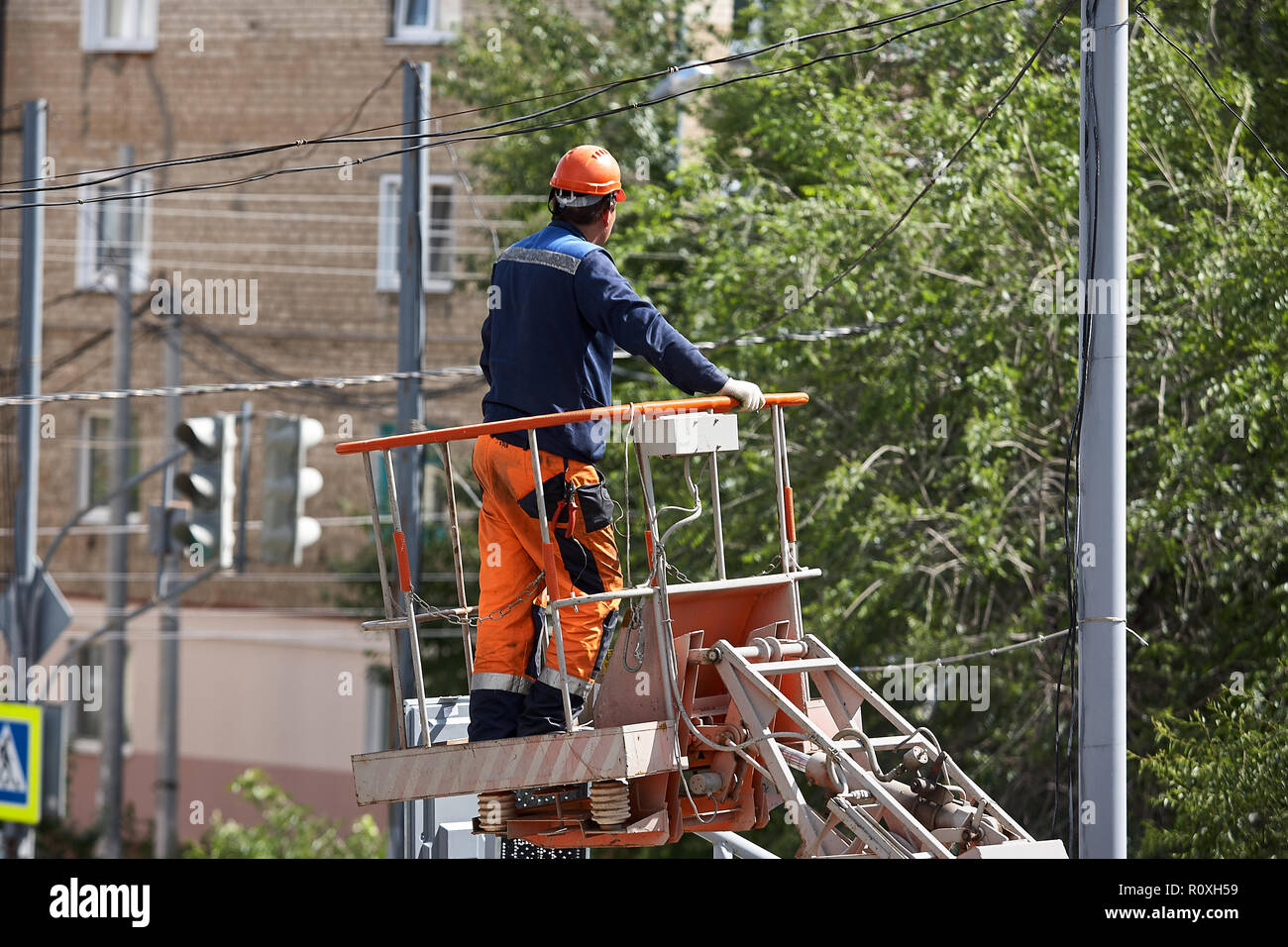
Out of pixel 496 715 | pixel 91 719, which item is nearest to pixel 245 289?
pixel 91 719

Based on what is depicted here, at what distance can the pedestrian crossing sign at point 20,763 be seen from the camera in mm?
12703

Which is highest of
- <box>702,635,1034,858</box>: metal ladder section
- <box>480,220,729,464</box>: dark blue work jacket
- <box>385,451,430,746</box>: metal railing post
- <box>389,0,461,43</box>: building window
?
<box>389,0,461,43</box>: building window

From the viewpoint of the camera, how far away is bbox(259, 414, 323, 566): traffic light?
1262cm

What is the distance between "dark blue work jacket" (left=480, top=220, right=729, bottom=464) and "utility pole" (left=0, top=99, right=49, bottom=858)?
7.68 metres

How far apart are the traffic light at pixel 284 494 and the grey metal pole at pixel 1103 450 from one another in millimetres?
6911

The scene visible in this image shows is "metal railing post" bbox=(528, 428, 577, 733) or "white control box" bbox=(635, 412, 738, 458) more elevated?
"white control box" bbox=(635, 412, 738, 458)

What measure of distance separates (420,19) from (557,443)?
60.4 ft

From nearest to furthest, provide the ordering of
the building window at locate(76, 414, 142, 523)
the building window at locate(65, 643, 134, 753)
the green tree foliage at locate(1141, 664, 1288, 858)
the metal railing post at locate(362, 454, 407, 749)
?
the metal railing post at locate(362, 454, 407, 749) < the green tree foliage at locate(1141, 664, 1288, 858) < the building window at locate(76, 414, 142, 523) < the building window at locate(65, 643, 134, 753)

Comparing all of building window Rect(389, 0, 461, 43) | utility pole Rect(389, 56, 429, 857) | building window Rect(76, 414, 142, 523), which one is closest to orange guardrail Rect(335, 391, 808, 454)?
utility pole Rect(389, 56, 429, 857)

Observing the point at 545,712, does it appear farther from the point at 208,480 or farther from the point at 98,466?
the point at 98,466

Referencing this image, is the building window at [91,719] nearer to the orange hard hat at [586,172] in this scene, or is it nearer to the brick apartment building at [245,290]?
the brick apartment building at [245,290]

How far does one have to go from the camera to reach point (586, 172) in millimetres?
6195

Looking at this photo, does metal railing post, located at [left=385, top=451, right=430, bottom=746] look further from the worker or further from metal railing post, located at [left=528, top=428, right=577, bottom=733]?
metal railing post, located at [left=528, top=428, right=577, bottom=733]

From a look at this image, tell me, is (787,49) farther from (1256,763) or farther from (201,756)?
(201,756)
